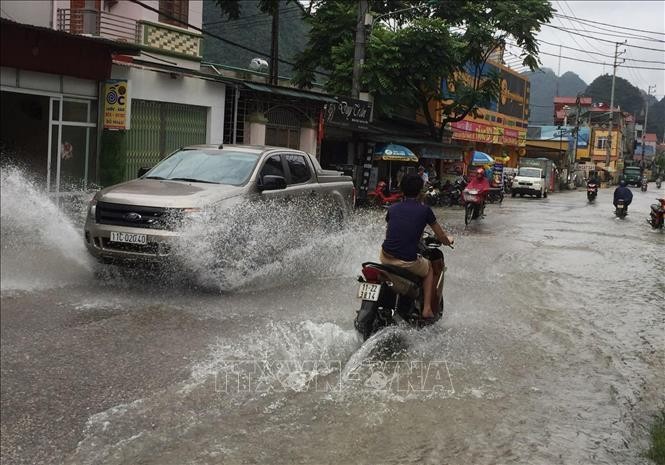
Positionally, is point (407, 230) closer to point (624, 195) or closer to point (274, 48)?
point (274, 48)

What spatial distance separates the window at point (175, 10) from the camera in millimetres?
18844

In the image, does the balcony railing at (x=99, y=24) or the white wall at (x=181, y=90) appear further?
the white wall at (x=181, y=90)

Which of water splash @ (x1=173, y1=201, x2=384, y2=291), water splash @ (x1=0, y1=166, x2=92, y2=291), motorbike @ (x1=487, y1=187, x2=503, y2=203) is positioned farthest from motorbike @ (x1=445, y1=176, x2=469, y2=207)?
water splash @ (x1=0, y1=166, x2=92, y2=291)

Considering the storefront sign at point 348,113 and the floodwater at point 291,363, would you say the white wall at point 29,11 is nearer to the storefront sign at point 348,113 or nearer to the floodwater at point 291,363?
the floodwater at point 291,363

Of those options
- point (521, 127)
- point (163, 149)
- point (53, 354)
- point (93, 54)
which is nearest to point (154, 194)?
point (53, 354)

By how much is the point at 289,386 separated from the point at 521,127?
57405mm

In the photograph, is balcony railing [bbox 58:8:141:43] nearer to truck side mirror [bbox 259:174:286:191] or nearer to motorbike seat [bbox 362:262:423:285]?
truck side mirror [bbox 259:174:286:191]

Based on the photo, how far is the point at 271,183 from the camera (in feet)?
28.9

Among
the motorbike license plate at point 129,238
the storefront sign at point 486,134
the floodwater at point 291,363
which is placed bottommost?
the floodwater at point 291,363

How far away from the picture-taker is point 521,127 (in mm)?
59344

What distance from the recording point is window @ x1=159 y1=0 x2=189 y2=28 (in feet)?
61.8

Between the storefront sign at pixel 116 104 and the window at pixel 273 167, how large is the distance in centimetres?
708

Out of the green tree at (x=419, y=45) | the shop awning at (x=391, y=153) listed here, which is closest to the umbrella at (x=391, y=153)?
the shop awning at (x=391, y=153)

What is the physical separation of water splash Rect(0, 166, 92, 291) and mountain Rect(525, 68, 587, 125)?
135 meters
